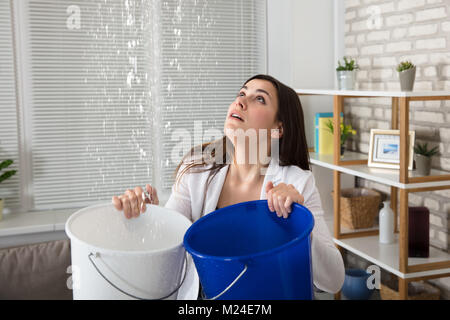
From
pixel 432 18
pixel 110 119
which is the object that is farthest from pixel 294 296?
pixel 110 119

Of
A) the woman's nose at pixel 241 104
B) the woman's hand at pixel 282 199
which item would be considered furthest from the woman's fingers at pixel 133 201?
the woman's nose at pixel 241 104

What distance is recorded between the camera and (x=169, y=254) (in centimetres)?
104

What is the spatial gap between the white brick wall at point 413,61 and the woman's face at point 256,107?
3.46ft

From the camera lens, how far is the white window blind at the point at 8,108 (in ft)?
8.65

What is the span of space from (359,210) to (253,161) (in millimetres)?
1223

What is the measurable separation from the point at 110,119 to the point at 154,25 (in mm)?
602

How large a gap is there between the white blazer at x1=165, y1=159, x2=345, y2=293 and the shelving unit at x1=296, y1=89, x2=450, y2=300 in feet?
2.19

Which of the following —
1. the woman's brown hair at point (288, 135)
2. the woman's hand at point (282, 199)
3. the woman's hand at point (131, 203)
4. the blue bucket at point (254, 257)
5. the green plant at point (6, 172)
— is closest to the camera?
the blue bucket at point (254, 257)

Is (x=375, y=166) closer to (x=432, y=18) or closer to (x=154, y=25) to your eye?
(x=432, y=18)

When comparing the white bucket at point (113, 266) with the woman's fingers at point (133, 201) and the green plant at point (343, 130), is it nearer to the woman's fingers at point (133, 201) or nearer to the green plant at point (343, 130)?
the woman's fingers at point (133, 201)

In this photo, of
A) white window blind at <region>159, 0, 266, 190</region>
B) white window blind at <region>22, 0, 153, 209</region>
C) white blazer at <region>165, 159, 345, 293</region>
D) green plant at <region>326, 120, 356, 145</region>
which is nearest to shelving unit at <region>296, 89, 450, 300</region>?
green plant at <region>326, 120, 356, 145</region>

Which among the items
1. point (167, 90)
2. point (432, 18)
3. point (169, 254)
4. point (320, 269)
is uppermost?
point (432, 18)

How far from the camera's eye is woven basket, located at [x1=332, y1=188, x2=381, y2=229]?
2703 millimetres

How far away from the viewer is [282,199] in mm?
1141
